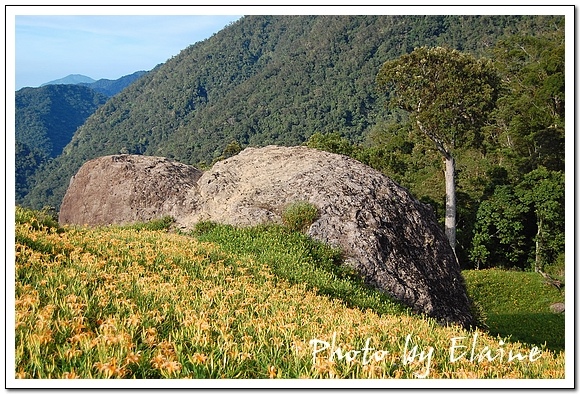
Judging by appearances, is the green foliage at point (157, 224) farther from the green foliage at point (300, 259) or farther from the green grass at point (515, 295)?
the green grass at point (515, 295)

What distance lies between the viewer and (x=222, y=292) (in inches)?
183

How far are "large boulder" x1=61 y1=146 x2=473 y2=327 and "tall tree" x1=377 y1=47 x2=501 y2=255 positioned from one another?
11.6 meters

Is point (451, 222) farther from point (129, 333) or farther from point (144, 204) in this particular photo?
point (129, 333)

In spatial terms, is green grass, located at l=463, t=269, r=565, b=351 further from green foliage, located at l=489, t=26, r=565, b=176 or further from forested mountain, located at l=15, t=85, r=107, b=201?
forested mountain, located at l=15, t=85, r=107, b=201

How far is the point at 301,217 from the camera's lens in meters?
8.91

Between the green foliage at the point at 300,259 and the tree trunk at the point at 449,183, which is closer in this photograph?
the green foliage at the point at 300,259

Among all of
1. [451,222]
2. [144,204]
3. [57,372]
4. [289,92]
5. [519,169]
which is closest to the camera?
[57,372]

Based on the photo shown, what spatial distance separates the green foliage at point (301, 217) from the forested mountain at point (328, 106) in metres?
8.49

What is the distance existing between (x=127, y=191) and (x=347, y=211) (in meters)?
5.08

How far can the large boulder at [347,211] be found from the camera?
8.26m

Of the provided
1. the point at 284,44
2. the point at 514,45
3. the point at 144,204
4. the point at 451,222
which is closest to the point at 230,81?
the point at 284,44

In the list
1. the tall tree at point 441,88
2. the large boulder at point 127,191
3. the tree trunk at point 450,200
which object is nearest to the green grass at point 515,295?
the tree trunk at point 450,200

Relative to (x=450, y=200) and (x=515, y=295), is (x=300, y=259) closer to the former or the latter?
(x=515, y=295)
